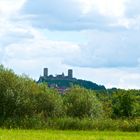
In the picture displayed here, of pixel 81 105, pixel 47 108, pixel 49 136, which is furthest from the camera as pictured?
pixel 81 105

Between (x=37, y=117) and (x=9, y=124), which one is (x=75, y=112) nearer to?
(x=37, y=117)

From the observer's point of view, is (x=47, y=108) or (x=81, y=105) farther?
(x=81, y=105)

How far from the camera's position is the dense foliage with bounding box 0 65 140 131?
56.5 metres

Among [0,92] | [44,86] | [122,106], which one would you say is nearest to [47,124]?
[0,92]

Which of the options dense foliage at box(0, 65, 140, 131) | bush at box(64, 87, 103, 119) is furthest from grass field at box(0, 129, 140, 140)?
bush at box(64, 87, 103, 119)

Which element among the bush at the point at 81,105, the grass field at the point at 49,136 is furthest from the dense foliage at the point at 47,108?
the grass field at the point at 49,136

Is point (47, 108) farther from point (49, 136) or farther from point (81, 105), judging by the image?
point (49, 136)

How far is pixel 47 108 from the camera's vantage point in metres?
65.9

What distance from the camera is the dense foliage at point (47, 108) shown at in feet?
185

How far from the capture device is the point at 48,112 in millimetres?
65875

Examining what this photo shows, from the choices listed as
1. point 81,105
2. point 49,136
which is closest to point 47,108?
point 81,105

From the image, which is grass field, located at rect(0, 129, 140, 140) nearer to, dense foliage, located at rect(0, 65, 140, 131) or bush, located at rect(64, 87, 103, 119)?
dense foliage, located at rect(0, 65, 140, 131)

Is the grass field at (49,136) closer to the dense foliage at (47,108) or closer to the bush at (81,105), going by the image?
the dense foliage at (47,108)

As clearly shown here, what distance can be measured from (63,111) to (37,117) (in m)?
8.82
